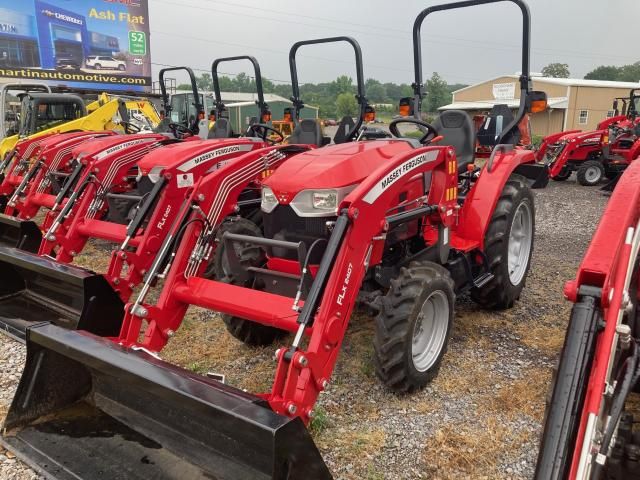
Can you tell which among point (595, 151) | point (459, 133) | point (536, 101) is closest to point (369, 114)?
point (459, 133)

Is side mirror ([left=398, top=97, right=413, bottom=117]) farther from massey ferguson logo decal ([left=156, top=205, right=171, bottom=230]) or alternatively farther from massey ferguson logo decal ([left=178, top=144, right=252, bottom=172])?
massey ferguson logo decal ([left=156, top=205, right=171, bottom=230])

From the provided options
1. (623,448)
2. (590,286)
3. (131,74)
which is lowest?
(623,448)

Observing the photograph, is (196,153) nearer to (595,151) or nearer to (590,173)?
(590,173)

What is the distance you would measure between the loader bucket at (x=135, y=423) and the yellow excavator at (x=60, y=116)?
8.59m

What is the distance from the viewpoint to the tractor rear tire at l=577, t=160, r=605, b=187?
518 inches

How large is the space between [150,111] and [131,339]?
38.7ft

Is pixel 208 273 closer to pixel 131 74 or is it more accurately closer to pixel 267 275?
pixel 267 275

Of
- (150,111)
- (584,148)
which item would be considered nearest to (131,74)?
(150,111)

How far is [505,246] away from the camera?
4180 millimetres

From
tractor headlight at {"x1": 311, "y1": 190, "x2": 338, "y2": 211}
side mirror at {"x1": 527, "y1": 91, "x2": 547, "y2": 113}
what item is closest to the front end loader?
tractor headlight at {"x1": 311, "y1": 190, "x2": 338, "y2": 211}

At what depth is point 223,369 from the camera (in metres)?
3.69

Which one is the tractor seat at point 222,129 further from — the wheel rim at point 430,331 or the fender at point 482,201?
the wheel rim at point 430,331

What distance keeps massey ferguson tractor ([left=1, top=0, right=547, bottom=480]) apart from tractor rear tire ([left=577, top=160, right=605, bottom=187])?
32.7ft

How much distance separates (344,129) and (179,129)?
409 centimetres
